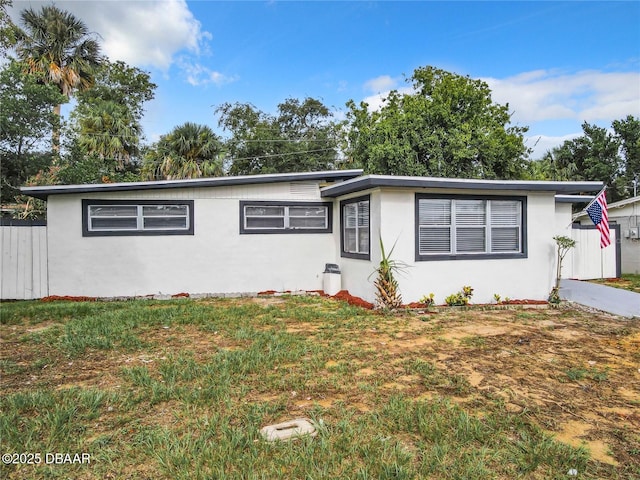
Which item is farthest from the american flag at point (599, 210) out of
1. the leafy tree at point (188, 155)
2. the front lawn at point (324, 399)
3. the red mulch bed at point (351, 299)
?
the leafy tree at point (188, 155)

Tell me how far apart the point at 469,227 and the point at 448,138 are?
44.2ft

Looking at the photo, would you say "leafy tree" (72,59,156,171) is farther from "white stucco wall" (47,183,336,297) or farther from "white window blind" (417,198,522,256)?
"white window blind" (417,198,522,256)

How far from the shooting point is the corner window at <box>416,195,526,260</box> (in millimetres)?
8055

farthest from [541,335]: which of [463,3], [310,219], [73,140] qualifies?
[73,140]

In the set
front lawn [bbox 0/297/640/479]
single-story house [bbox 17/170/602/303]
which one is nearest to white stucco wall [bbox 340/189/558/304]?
single-story house [bbox 17/170/602/303]

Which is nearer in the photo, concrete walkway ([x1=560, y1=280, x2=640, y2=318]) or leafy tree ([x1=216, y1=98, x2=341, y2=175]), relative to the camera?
concrete walkway ([x1=560, y1=280, x2=640, y2=318])

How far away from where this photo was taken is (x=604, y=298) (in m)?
8.44

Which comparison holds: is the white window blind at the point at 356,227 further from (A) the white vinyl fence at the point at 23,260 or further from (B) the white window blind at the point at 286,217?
(A) the white vinyl fence at the point at 23,260

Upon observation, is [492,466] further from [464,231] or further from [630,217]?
[630,217]

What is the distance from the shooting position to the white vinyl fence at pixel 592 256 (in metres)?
11.7

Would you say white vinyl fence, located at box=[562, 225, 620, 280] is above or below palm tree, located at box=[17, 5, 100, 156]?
below

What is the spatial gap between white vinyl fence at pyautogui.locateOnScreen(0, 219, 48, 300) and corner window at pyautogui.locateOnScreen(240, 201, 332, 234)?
456 cm

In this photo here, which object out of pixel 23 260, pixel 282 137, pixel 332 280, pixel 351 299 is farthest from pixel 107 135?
pixel 351 299

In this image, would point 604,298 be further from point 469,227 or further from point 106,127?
point 106,127
